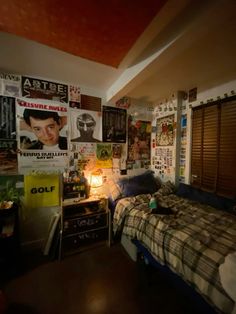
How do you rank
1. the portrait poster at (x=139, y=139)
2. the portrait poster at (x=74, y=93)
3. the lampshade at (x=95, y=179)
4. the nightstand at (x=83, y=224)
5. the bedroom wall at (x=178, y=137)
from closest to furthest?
→ the nightstand at (x=83, y=224)
the portrait poster at (x=74, y=93)
the lampshade at (x=95, y=179)
the bedroom wall at (x=178, y=137)
the portrait poster at (x=139, y=139)

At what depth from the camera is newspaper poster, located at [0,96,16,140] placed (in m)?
1.89

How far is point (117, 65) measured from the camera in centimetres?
164

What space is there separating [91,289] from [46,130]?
1.95 metres

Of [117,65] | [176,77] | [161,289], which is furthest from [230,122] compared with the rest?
[161,289]

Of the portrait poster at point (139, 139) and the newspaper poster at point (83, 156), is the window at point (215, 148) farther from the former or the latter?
the newspaper poster at point (83, 156)

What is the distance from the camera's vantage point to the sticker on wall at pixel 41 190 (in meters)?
2.03

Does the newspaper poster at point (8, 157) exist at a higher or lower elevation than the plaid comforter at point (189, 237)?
higher

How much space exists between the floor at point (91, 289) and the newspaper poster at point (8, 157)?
3.76 ft

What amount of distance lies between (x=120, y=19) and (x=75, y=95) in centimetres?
143

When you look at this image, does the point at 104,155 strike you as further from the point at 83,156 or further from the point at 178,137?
the point at 178,137

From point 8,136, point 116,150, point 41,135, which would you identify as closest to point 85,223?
point 116,150

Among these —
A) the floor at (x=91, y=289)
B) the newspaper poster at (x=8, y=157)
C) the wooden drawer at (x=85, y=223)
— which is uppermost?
the newspaper poster at (x=8, y=157)

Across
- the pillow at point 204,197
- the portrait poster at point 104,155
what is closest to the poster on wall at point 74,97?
the portrait poster at point 104,155

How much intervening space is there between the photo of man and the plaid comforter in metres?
1.29
